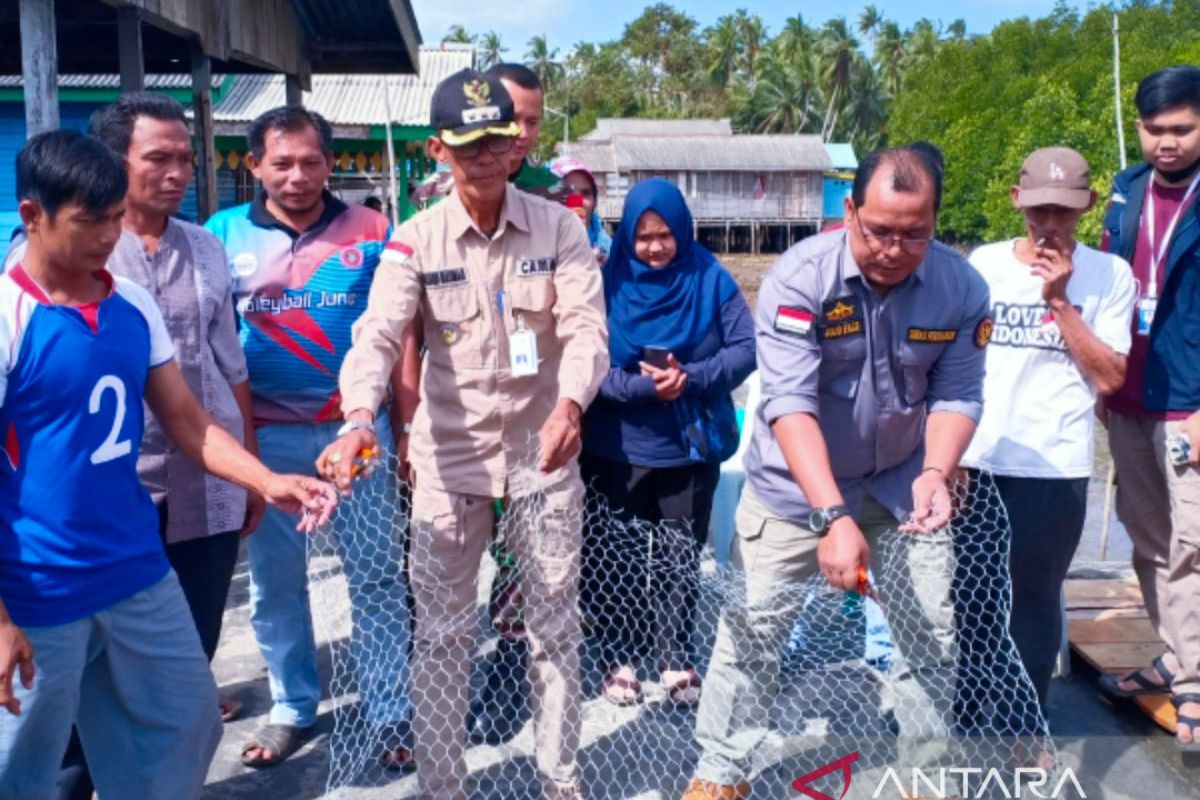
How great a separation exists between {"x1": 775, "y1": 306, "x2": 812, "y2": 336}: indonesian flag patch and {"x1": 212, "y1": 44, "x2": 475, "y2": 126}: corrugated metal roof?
10.6 m

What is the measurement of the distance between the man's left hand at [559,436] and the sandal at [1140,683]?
2221 mm

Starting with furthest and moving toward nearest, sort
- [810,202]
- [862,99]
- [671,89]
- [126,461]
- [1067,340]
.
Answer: [671,89], [862,99], [810,202], [1067,340], [126,461]

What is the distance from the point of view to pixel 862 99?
188ft

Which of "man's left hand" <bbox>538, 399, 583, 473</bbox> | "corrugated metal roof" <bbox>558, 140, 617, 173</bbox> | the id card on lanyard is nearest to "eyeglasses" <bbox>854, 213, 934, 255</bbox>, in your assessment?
"man's left hand" <bbox>538, 399, 583, 473</bbox>

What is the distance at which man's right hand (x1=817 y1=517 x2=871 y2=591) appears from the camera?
244 cm

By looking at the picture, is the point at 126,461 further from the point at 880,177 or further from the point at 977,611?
the point at 977,611

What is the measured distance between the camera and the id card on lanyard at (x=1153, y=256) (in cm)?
334

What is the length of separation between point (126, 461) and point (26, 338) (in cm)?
33

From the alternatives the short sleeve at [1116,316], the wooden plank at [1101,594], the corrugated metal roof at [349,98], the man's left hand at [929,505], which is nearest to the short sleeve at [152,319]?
the man's left hand at [929,505]

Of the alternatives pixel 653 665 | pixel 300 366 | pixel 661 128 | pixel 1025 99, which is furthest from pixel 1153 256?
pixel 661 128

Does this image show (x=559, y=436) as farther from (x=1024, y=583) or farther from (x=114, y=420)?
(x=1024, y=583)

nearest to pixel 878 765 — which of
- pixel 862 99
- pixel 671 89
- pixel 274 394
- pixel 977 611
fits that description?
pixel 977 611

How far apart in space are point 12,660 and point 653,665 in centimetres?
227

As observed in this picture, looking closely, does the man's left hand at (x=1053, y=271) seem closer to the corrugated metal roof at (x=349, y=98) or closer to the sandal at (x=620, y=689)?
the sandal at (x=620, y=689)
